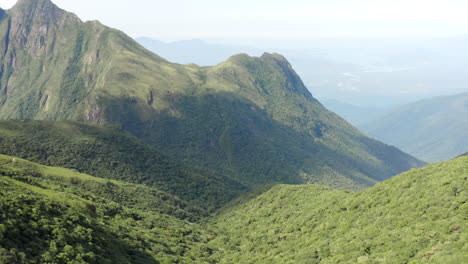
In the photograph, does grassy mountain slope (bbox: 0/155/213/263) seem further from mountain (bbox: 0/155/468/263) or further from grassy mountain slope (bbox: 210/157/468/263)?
grassy mountain slope (bbox: 210/157/468/263)

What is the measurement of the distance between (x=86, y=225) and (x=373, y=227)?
58092mm

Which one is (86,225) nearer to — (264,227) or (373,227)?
(373,227)

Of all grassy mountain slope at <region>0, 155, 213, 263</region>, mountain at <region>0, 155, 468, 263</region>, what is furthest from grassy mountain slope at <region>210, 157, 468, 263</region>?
grassy mountain slope at <region>0, 155, 213, 263</region>

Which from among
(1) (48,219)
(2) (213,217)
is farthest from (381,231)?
(2) (213,217)

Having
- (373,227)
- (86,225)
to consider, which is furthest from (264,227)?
(86,225)

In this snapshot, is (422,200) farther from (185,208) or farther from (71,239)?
(185,208)

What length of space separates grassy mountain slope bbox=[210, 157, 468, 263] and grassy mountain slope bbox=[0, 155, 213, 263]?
18.1 meters

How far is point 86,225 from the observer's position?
71250 mm

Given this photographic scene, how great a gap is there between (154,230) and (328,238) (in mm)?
58996

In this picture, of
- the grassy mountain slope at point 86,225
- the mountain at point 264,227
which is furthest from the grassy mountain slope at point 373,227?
the grassy mountain slope at point 86,225

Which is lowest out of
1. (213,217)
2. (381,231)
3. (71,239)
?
(213,217)

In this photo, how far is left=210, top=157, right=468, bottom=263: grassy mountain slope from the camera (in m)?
52.1

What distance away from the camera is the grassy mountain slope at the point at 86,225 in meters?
55.4

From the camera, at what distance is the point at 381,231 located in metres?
64.3
